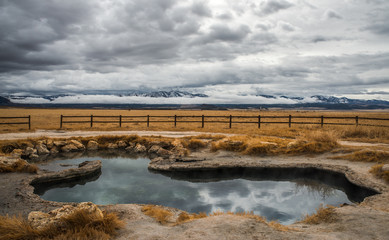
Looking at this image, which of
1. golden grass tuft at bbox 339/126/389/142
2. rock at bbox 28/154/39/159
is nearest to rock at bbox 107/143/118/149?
rock at bbox 28/154/39/159

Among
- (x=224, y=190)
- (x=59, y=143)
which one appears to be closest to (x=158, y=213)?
(x=224, y=190)

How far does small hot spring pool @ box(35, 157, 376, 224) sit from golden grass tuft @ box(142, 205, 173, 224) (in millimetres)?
1843

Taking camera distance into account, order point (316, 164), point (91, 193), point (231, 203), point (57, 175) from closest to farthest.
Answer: point (231, 203) → point (91, 193) → point (57, 175) → point (316, 164)

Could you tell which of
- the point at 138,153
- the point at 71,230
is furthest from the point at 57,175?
the point at 71,230

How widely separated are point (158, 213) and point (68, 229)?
2.71m

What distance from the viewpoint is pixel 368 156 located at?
540 inches

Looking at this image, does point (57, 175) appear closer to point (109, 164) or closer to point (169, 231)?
point (109, 164)

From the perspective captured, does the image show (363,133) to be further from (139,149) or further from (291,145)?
(139,149)

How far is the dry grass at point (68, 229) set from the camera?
5254 millimetres

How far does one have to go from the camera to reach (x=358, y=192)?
10695 mm

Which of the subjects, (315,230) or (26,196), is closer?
(315,230)

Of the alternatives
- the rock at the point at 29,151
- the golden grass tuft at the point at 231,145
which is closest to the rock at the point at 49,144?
the rock at the point at 29,151

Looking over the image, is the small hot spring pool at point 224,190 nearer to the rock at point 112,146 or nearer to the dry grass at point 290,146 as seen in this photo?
the dry grass at point 290,146

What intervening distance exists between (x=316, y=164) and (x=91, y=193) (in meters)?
10.8
